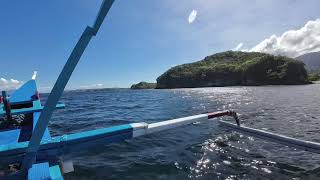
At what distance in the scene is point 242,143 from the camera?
445 inches

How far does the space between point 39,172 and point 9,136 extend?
13.6 ft

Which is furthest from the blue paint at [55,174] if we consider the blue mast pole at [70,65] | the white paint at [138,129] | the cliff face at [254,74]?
the cliff face at [254,74]

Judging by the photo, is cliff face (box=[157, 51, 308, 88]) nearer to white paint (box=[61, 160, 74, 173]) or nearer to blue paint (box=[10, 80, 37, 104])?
blue paint (box=[10, 80, 37, 104])

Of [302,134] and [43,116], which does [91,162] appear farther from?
[302,134]

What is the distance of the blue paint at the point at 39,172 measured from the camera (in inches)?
163

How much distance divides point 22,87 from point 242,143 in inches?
414

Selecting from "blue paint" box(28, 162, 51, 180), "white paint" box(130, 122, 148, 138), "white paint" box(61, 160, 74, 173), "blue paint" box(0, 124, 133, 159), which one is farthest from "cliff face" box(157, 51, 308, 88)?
"blue paint" box(28, 162, 51, 180)

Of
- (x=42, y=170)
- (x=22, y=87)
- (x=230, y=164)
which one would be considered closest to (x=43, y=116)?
(x=42, y=170)

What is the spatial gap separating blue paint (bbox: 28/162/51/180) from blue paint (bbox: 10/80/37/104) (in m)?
8.37

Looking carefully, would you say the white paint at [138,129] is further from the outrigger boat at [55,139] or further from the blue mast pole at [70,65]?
the blue mast pole at [70,65]

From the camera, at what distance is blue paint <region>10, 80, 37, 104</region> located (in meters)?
12.1

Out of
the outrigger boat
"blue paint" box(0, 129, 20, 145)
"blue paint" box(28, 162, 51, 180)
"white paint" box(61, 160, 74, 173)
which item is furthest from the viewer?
→ "blue paint" box(0, 129, 20, 145)

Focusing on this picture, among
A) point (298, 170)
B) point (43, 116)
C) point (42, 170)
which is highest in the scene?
point (43, 116)

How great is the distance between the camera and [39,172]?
433 centimetres
